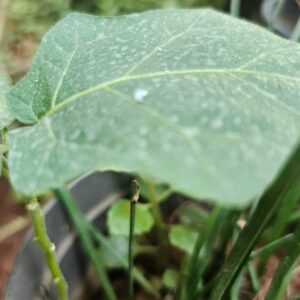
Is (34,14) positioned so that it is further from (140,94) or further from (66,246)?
(140,94)

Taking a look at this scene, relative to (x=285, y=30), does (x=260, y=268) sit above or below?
below

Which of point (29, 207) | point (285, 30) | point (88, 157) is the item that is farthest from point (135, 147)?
point (285, 30)

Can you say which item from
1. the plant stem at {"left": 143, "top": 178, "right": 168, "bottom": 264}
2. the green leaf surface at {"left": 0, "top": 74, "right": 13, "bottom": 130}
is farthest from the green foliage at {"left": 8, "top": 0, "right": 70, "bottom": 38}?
the green leaf surface at {"left": 0, "top": 74, "right": 13, "bottom": 130}

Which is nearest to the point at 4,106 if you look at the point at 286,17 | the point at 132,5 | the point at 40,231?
the point at 40,231

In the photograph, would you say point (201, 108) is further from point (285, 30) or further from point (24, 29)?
point (24, 29)

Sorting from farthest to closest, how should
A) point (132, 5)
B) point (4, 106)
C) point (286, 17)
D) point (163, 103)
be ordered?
point (132, 5), point (286, 17), point (4, 106), point (163, 103)

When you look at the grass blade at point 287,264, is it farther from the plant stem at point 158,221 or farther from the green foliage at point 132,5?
the green foliage at point 132,5
